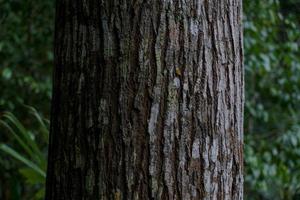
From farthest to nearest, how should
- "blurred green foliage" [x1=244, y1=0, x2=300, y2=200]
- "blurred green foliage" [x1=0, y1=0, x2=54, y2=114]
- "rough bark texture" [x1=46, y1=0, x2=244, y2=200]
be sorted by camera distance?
"blurred green foliage" [x1=0, y1=0, x2=54, y2=114]
"blurred green foliage" [x1=244, y1=0, x2=300, y2=200]
"rough bark texture" [x1=46, y1=0, x2=244, y2=200]

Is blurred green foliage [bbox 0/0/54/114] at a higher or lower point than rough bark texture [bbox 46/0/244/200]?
higher

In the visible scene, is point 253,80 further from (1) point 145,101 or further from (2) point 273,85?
(1) point 145,101

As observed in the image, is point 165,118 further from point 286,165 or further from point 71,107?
point 286,165

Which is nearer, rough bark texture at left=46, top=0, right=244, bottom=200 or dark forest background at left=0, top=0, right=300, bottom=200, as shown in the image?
rough bark texture at left=46, top=0, right=244, bottom=200

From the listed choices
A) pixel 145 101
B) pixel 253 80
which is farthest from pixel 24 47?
pixel 145 101

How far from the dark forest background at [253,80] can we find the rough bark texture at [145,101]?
2.49 m

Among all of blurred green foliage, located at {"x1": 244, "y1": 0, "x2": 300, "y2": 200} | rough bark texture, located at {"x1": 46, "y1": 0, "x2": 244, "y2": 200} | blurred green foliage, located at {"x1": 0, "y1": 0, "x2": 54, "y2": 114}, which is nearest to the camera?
rough bark texture, located at {"x1": 46, "y1": 0, "x2": 244, "y2": 200}

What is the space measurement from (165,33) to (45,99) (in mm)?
3625

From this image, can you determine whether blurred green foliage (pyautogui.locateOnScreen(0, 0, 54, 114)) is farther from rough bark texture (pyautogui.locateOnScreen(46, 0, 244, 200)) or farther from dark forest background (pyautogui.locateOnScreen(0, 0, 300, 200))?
rough bark texture (pyautogui.locateOnScreen(46, 0, 244, 200))

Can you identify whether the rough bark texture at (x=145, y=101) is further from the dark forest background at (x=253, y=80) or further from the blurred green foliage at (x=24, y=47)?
the blurred green foliage at (x=24, y=47)

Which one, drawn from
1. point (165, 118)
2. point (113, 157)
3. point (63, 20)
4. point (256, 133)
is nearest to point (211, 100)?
point (165, 118)

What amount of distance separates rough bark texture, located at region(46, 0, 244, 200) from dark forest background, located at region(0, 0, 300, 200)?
2.49 meters

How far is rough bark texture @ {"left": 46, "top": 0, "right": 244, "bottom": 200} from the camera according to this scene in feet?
5.45

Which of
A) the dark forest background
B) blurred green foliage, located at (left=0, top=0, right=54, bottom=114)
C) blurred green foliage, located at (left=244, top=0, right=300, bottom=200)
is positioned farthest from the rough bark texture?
blurred green foliage, located at (left=0, top=0, right=54, bottom=114)
